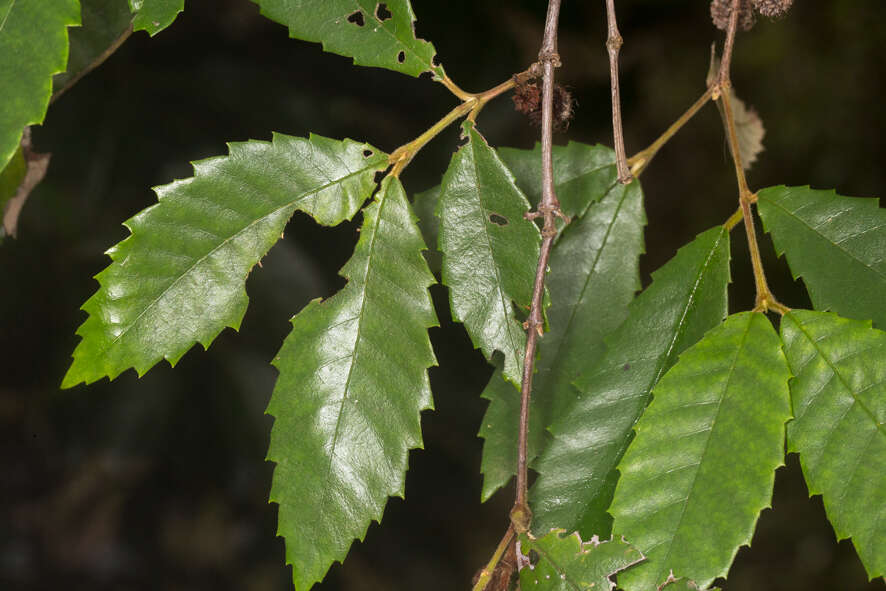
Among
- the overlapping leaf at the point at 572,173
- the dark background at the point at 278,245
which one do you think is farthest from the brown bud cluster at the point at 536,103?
the dark background at the point at 278,245

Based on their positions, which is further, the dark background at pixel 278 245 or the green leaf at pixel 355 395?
the dark background at pixel 278 245

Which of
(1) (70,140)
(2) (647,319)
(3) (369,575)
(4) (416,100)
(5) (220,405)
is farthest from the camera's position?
(3) (369,575)

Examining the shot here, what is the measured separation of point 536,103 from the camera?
1.05 metres

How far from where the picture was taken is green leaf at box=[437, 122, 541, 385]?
89 centimetres

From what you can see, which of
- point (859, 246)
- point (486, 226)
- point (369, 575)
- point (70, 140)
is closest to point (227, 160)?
point (486, 226)

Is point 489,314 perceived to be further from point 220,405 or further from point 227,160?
point 220,405

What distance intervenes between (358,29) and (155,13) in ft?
0.71

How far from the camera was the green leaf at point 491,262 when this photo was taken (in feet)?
2.91

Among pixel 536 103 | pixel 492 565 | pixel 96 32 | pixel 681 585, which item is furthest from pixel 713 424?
pixel 96 32

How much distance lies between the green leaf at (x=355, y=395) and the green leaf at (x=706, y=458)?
0.24 meters

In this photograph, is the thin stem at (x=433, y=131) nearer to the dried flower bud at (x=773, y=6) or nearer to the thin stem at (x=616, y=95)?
the thin stem at (x=616, y=95)

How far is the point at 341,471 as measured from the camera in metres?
0.84

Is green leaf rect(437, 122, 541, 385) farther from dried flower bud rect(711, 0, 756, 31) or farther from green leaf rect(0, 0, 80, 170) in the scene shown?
dried flower bud rect(711, 0, 756, 31)

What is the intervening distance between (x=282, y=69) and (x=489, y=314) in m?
1.34
